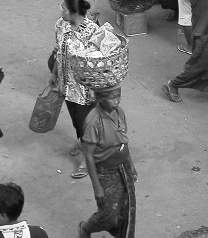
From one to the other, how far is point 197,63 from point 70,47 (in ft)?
6.57

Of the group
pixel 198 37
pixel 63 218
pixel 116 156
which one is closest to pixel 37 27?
pixel 198 37

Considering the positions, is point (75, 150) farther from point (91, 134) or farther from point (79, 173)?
point (91, 134)

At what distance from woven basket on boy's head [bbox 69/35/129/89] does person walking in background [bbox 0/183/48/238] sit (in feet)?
3.75

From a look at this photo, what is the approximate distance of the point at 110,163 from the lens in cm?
503

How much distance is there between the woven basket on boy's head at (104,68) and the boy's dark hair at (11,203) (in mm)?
1155

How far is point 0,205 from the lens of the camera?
3.94 m

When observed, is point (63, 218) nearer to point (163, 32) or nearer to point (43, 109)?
point (43, 109)

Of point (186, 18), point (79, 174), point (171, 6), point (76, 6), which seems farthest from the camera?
point (171, 6)

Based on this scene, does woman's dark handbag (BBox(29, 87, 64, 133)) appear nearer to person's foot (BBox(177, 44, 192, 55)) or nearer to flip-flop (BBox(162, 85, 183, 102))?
flip-flop (BBox(162, 85, 183, 102))

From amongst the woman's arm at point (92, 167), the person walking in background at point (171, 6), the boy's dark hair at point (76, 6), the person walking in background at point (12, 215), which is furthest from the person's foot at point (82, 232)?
the person walking in background at point (171, 6)

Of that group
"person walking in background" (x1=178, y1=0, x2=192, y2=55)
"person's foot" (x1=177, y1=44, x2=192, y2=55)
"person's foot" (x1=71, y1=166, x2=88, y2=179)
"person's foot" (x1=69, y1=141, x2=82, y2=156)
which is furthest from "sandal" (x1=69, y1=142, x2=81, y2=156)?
"person's foot" (x1=177, y1=44, x2=192, y2=55)

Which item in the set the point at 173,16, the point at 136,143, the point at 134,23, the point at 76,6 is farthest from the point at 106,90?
the point at 173,16

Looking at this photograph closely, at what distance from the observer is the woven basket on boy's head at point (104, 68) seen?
189 inches

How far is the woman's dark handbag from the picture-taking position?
20.9 ft
